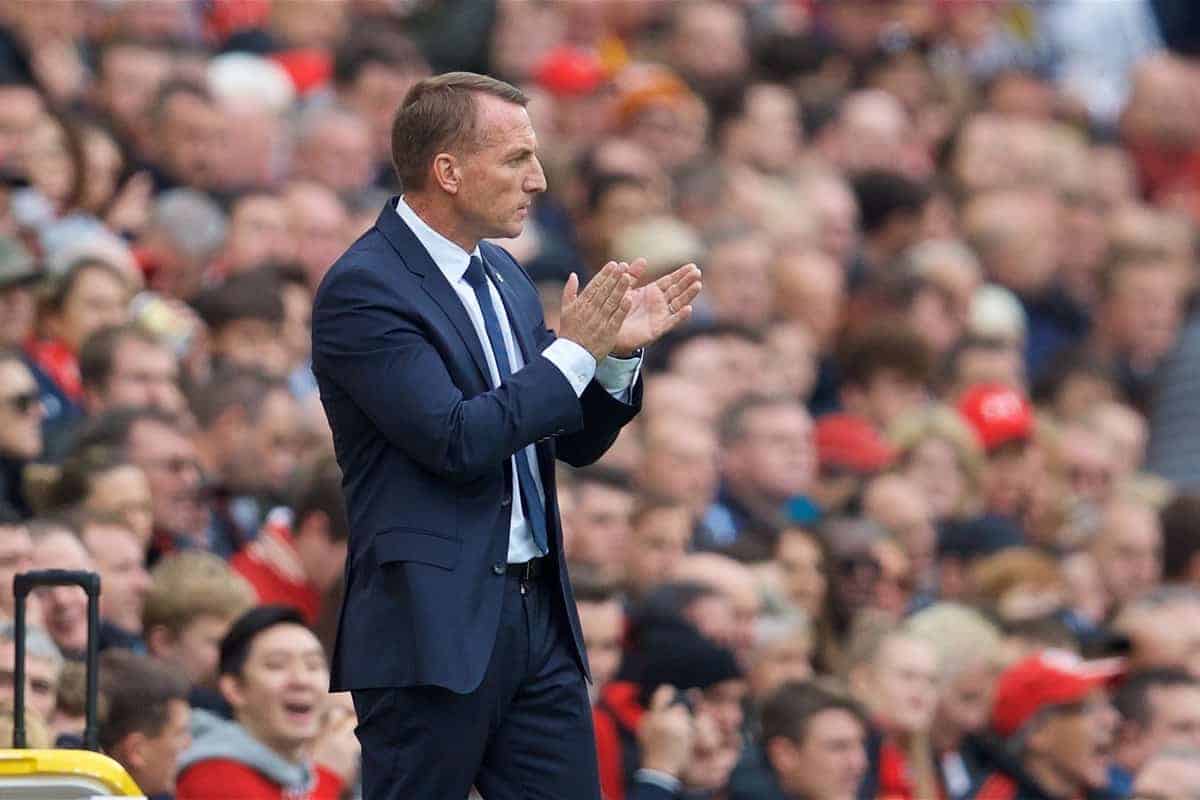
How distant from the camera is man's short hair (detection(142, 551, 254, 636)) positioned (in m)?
6.94

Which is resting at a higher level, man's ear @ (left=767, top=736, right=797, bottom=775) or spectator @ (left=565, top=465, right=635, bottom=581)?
spectator @ (left=565, top=465, right=635, bottom=581)

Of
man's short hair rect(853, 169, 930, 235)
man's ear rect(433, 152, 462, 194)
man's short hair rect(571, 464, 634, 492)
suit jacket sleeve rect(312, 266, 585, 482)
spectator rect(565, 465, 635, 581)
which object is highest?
man's short hair rect(853, 169, 930, 235)

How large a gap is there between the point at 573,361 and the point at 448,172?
1.35 feet

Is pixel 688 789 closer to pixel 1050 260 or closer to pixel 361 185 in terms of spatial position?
pixel 361 185

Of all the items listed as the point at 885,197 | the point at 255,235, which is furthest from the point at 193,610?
the point at 885,197

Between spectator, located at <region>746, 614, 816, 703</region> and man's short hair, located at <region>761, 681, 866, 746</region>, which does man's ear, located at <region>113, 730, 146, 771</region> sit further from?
spectator, located at <region>746, 614, 816, 703</region>

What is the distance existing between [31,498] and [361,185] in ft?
12.3

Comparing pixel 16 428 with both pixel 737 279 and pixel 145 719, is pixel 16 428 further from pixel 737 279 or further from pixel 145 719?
pixel 737 279

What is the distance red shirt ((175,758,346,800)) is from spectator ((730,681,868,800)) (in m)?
1.48

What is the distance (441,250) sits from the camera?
4570 millimetres

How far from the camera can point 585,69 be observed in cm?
1274

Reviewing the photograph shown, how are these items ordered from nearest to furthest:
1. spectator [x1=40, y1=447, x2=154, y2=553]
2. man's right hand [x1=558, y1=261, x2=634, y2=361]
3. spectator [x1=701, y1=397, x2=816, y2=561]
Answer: man's right hand [x1=558, y1=261, x2=634, y2=361]
spectator [x1=40, y1=447, x2=154, y2=553]
spectator [x1=701, y1=397, x2=816, y2=561]

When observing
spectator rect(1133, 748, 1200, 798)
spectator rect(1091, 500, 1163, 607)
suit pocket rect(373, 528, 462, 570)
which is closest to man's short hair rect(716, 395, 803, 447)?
spectator rect(1091, 500, 1163, 607)

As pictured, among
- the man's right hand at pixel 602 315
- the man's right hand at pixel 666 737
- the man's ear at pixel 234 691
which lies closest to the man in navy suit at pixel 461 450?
the man's right hand at pixel 602 315
